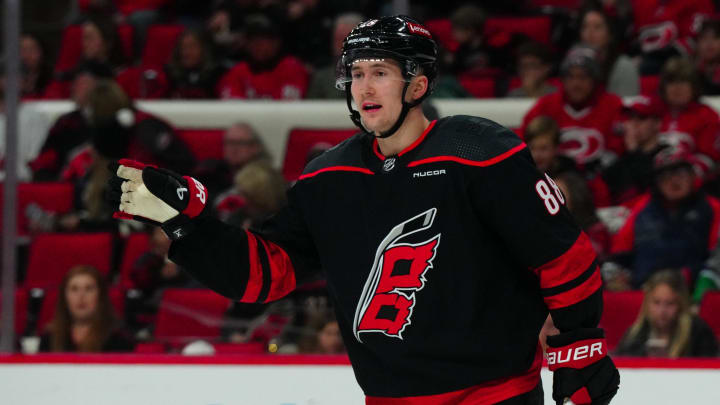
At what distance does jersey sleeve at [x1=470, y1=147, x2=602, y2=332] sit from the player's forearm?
50 cm

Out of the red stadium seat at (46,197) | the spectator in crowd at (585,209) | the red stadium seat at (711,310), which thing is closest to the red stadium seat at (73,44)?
the red stadium seat at (46,197)

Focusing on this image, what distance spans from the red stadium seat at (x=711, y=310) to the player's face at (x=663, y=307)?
8cm

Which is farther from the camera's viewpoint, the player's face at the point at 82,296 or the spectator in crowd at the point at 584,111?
the spectator in crowd at the point at 584,111

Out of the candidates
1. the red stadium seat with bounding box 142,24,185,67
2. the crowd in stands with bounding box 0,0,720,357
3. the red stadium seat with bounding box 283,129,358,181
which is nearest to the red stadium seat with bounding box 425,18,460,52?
the crowd in stands with bounding box 0,0,720,357

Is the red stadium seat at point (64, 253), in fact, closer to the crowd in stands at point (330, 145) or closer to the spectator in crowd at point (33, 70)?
the crowd in stands at point (330, 145)

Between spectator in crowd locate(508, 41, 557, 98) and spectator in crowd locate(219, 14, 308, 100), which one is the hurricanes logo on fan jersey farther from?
spectator in crowd locate(219, 14, 308, 100)

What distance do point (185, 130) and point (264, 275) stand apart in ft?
10.3

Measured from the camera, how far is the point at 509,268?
7.13 feet

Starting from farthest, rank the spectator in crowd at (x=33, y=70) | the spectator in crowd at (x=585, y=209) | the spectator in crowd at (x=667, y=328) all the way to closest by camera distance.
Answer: the spectator in crowd at (x=33, y=70)
the spectator in crowd at (x=585, y=209)
the spectator in crowd at (x=667, y=328)

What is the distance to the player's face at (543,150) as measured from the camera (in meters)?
4.43

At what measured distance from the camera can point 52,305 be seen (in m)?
3.89

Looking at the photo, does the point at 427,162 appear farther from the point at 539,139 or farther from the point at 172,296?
the point at 539,139

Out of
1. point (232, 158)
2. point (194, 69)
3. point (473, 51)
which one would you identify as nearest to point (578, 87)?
point (473, 51)

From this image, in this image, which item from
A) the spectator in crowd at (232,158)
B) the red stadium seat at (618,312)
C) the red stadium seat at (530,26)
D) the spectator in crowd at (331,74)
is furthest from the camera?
the red stadium seat at (530,26)
